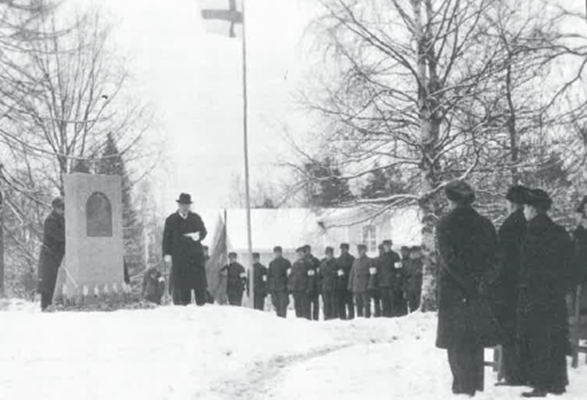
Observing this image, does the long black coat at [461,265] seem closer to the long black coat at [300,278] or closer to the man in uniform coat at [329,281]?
the man in uniform coat at [329,281]

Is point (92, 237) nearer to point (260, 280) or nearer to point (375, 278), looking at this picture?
point (375, 278)

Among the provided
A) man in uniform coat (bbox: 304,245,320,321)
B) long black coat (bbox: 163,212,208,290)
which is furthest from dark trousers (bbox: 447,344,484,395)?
man in uniform coat (bbox: 304,245,320,321)

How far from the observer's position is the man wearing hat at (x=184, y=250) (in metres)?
14.0

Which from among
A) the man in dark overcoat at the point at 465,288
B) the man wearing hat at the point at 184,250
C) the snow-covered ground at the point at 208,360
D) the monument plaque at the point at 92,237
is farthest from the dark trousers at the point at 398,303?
the man in dark overcoat at the point at 465,288

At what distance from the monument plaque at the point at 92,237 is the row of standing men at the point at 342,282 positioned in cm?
707

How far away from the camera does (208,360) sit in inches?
394

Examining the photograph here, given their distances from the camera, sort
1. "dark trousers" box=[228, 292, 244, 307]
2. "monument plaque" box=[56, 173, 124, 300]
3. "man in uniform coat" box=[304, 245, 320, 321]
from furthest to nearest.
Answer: "dark trousers" box=[228, 292, 244, 307], "man in uniform coat" box=[304, 245, 320, 321], "monument plaque" box=[56, 173, 124, 300]

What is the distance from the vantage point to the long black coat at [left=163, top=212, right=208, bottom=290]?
14.0m

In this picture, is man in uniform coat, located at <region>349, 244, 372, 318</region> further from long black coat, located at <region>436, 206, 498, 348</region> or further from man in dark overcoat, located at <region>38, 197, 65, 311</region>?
long black coat, located at <region>436, 206, 498, 348</region>

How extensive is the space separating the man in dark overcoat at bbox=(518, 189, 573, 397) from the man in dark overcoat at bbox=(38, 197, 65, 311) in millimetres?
9142

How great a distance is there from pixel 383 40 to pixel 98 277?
8.18 m

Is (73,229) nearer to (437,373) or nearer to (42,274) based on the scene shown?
(42,274)

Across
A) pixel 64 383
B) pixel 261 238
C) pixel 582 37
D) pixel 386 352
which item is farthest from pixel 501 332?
pixel 261 238

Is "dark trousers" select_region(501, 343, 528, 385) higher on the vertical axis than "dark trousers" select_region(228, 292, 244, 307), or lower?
higher
